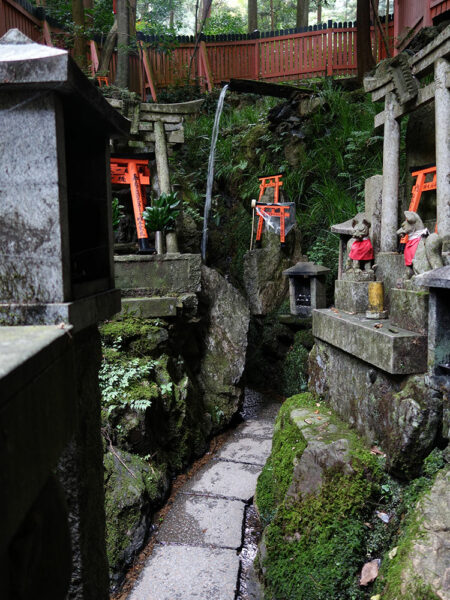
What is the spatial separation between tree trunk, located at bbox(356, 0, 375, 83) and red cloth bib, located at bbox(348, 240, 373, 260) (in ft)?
28.3

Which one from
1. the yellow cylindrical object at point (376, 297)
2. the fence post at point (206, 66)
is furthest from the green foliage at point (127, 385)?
the fence post at point (206, 66)

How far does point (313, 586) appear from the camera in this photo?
354 centimetres

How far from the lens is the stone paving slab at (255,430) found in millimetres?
8047

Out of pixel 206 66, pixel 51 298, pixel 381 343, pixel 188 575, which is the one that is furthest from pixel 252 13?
pixel 51 298

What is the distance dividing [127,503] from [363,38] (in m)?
13.3

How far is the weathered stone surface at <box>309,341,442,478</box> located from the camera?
3750 millimetres

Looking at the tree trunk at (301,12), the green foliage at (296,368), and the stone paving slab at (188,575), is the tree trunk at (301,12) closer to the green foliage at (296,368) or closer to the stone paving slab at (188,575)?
the green foliage at (296,368)

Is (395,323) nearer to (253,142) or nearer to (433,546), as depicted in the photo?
(433,546)

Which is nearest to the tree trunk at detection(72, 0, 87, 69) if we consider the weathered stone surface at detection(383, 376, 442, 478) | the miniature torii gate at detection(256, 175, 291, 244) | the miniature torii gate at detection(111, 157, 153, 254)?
the miniature torii gate at detection(111, 157, 153, 254)

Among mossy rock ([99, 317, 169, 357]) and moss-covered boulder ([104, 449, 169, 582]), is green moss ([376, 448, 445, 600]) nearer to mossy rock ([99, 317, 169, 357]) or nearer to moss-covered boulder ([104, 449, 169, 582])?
moss-covered boulder ([104, 449, 169, 582])

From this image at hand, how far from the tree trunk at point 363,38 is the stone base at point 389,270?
899 centimetres

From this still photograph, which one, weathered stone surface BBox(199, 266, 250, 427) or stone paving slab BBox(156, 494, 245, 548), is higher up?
weathered stone surface BBox(199, 266, 250, 427)

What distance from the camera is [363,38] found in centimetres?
1259

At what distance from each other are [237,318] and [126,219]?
12.1 feet
